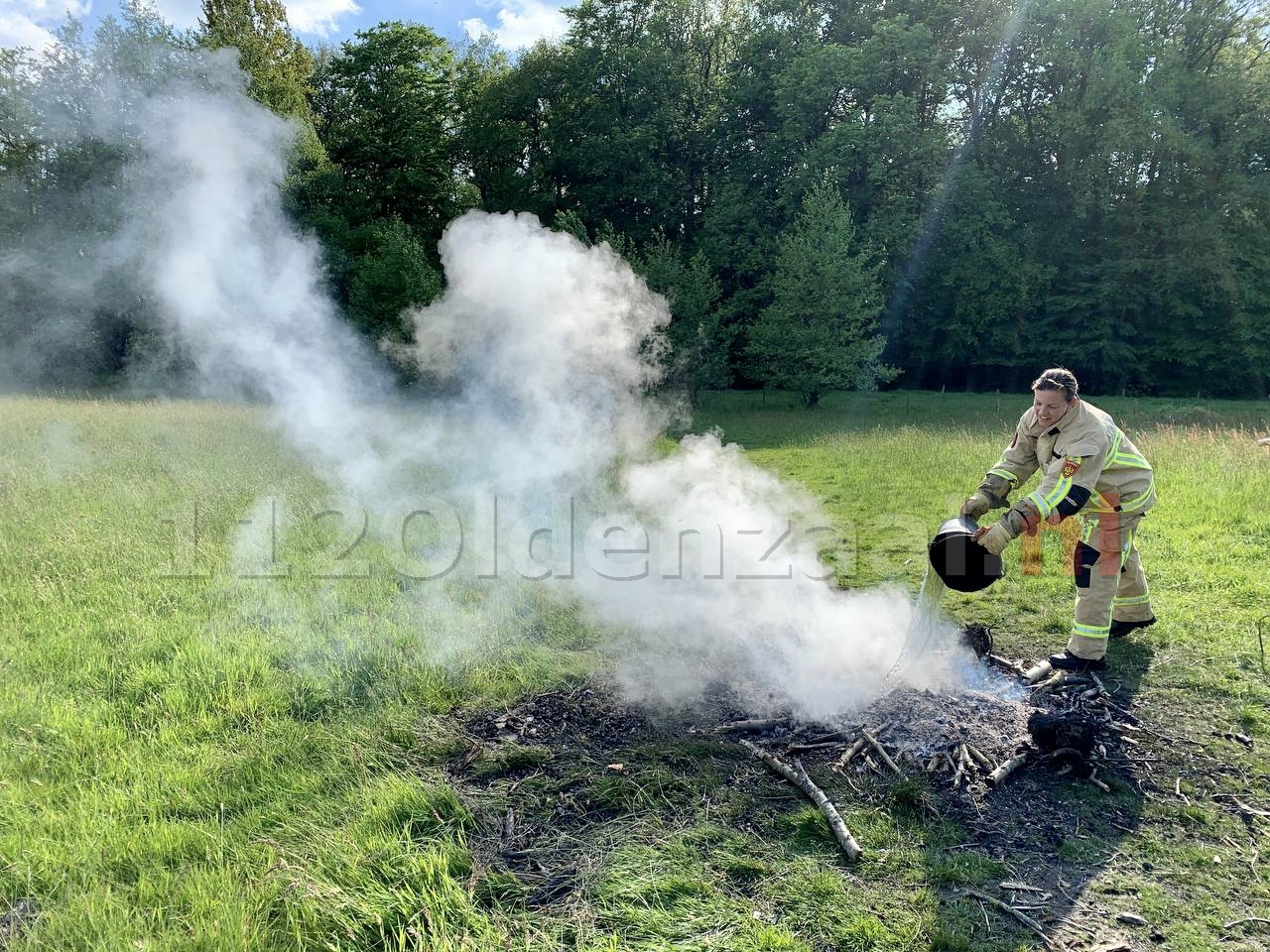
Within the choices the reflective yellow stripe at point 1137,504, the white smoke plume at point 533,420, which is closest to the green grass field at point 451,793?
the white smoke plume at point 533,420

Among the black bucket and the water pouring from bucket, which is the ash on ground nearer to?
the water pouring from bucket

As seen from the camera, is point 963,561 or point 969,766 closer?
point 969,766

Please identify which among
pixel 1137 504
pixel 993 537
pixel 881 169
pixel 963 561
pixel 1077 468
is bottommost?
pixel 963 561

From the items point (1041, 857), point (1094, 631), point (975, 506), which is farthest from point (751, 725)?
point (1094, 631)

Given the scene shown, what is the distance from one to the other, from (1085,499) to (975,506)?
2.15 feet

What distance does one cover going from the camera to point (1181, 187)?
1097 inches

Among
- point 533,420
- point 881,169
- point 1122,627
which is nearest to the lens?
point 1122,627

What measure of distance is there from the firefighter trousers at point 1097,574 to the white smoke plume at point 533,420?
1209 millimetres

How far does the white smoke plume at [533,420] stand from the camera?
213 inches

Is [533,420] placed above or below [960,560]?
above

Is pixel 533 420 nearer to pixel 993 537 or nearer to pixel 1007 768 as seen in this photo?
pixel 993 537

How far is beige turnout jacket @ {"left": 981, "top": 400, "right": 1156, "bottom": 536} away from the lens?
15.2 feet

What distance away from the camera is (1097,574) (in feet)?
16.6

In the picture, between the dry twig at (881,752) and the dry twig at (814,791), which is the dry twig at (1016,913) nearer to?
the dry twig at (814,791)
